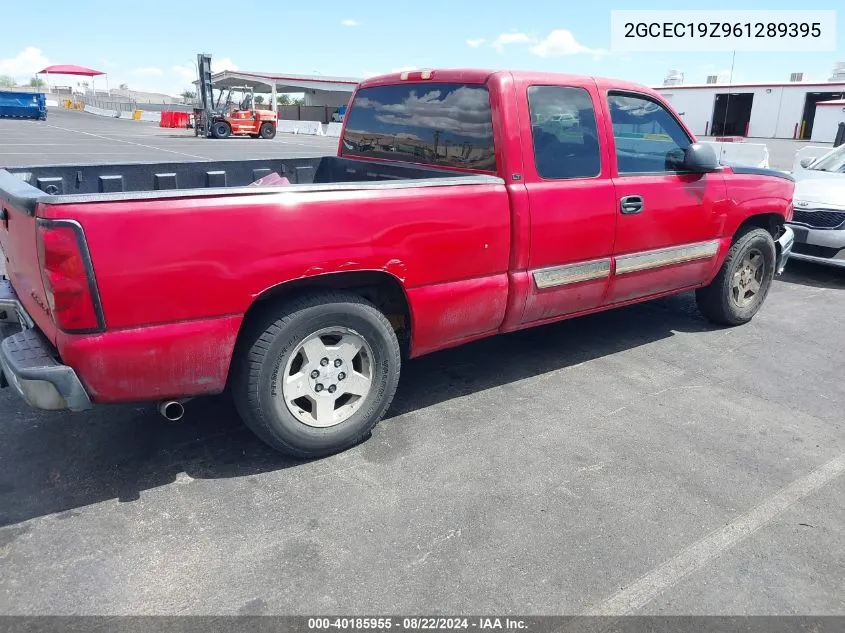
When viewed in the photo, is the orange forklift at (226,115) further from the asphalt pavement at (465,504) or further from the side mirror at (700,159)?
the asphalt pavement at (465,504)

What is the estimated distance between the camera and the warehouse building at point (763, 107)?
42.1 meters

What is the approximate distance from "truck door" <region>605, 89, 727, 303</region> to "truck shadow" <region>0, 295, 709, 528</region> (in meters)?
0.73

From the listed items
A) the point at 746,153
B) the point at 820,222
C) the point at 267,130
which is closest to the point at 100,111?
the point at 267,130

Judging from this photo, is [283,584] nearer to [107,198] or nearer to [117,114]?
[107,198]

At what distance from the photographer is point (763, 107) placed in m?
46.0

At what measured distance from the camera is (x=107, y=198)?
260 cm

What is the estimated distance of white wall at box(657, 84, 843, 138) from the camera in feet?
145

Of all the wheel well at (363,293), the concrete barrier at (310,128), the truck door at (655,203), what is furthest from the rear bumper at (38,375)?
the concrete barrier at (310,128)

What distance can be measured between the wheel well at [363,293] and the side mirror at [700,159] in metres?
2.36

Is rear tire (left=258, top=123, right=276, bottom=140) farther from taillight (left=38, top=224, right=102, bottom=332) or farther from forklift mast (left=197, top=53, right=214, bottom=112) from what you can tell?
taillight (left=38, top=224, right=102, bottom=332)

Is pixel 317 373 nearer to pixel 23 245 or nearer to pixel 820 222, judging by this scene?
pixel 23 245

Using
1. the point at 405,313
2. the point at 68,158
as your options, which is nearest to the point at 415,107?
the point at 405,313

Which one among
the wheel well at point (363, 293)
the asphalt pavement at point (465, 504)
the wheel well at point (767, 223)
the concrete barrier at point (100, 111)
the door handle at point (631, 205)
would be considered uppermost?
the concrete barrier at point (100, 111)

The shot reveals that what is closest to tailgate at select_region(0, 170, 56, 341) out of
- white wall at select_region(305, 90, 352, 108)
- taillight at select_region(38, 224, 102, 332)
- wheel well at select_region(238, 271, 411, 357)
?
taillight at select_region(38, 224, 102, 332)
